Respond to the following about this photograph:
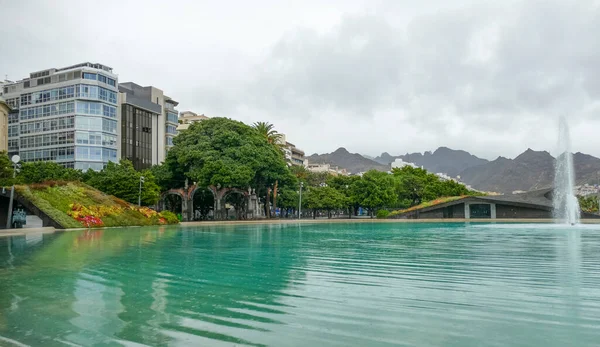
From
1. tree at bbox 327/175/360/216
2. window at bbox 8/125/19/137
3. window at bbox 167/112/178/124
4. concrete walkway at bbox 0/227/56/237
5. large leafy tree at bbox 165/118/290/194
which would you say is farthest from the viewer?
window at bbox 167/112/178/124

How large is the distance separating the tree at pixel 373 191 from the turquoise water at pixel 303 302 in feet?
186

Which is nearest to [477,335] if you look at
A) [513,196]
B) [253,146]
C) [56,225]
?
[56,225]

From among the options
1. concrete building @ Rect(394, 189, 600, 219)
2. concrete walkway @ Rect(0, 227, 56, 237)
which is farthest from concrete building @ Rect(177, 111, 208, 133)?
concrete walkway @ Rect(0, 227, 56, 237)

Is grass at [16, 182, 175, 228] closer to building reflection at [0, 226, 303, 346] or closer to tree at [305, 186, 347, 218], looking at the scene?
building reflection at [0, 226, 303, 346]

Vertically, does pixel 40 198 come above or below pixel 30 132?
below

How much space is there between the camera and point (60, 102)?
240 ft

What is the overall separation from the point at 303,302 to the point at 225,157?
1939 inches

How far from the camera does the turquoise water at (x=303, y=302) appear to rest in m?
6.69

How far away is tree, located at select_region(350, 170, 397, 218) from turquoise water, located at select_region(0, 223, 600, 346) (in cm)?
5669

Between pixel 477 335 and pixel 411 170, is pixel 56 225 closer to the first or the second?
pixel 477 335

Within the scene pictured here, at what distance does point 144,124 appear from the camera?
85500 mm

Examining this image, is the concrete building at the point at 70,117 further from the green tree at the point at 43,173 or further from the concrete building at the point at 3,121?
the green tree at the point at 43,173

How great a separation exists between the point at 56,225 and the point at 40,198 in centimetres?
316

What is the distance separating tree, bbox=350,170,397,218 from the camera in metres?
72.8
